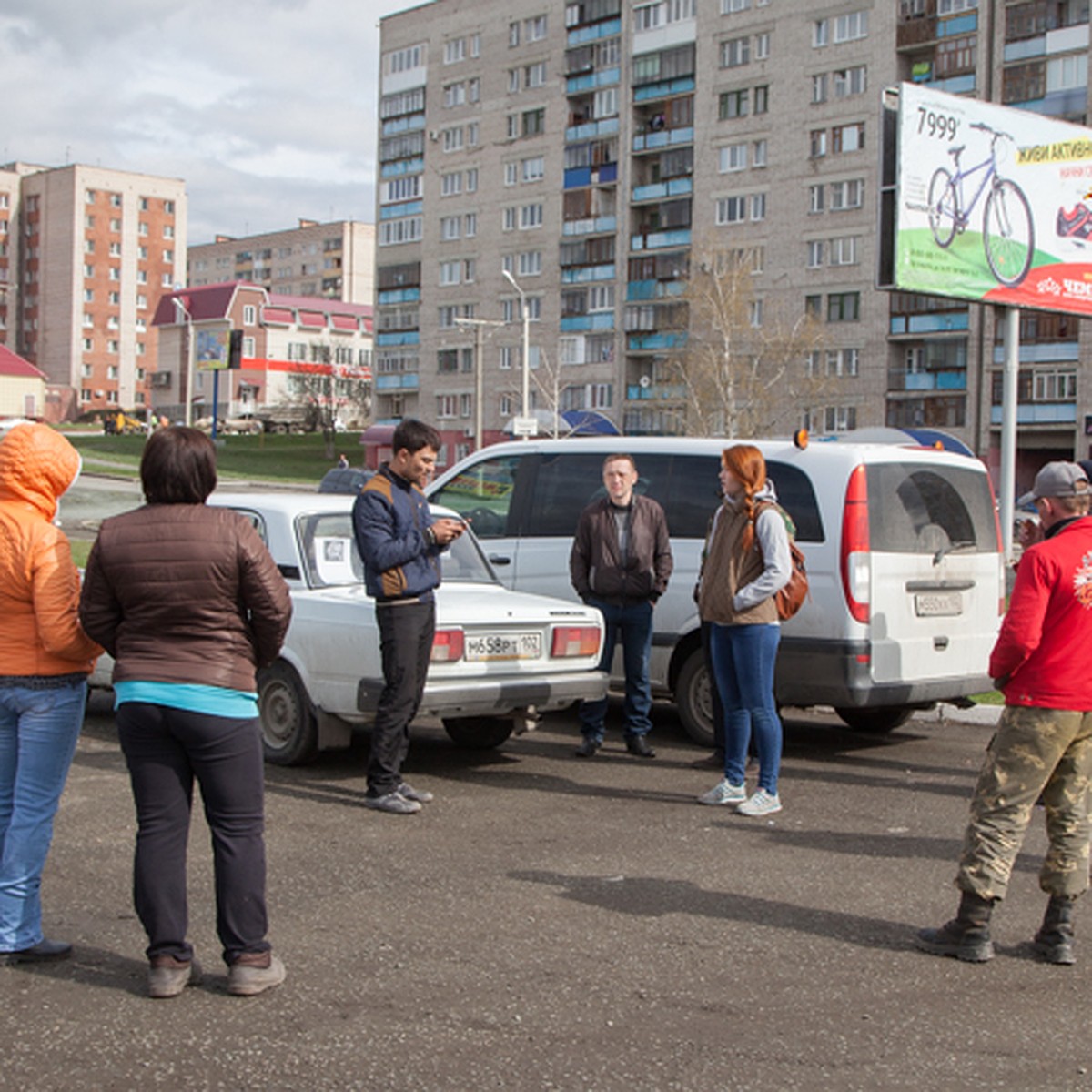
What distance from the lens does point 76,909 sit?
17.7 feet

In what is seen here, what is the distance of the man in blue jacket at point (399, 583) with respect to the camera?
23.5 ft

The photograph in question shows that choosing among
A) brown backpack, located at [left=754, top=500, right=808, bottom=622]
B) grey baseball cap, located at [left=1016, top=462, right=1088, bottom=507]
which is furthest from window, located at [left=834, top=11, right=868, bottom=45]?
grey baseball cap, located at [left=1016, top=462, right=1088, bottom=507]

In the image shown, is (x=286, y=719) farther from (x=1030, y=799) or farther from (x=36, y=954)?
(x=1030, y=799)

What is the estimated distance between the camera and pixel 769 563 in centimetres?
738

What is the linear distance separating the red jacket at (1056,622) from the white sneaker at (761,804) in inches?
95.9

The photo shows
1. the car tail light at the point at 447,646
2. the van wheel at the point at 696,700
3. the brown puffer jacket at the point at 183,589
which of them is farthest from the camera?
the van wheel at the point at 696,700

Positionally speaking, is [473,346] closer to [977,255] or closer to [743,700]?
[977,255]

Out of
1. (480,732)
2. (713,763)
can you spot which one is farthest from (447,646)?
(713,763)

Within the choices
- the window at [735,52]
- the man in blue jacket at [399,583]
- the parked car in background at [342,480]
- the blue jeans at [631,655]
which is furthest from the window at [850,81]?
the man in blue jacket at [399,583]

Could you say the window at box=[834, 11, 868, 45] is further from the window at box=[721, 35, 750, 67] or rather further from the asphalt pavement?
the asphalt pavement

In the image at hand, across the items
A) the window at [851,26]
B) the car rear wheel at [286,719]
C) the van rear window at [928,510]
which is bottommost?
the car rear wheel at [286,719]

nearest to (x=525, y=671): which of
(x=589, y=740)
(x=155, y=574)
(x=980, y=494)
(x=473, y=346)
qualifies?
(x=589, y=740)

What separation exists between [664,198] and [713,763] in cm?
6536

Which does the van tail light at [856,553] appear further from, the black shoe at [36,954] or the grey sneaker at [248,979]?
the black shoe at [36,954]
